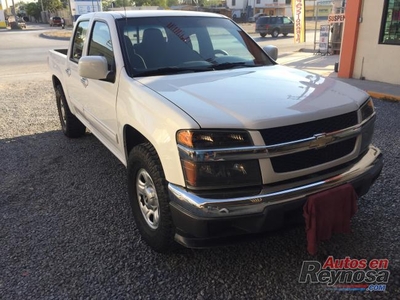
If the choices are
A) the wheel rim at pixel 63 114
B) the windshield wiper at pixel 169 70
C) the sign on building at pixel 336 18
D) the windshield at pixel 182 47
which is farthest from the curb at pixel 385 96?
the sign on building at pixel 336 18

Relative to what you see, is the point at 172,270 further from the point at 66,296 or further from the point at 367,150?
the point at 367,150

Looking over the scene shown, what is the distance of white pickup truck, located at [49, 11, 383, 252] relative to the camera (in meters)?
2.24

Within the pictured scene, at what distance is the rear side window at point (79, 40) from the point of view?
4446 millimetres

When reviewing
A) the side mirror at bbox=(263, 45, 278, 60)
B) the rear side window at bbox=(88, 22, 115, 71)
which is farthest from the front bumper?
the side mirror at bbox=(263, 45, 278, 60)

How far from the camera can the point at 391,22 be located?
333 inches

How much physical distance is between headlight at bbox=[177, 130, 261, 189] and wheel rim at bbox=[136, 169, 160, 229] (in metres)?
0.48

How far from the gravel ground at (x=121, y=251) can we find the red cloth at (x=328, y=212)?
0.80ft

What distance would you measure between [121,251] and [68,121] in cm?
315

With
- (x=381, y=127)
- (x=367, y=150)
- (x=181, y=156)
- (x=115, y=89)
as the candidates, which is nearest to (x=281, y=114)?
(x=181, y=156)

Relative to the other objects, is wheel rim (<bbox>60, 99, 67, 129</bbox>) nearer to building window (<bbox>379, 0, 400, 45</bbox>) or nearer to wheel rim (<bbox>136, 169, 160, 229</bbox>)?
wheel rim (<bbox>136, 169, 160, 229</bbox>)

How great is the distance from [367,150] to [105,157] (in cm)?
329

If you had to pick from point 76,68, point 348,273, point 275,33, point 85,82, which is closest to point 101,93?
point 85,82

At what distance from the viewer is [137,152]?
277cm

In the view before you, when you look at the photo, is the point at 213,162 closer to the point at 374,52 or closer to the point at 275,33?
the point at 374,52
